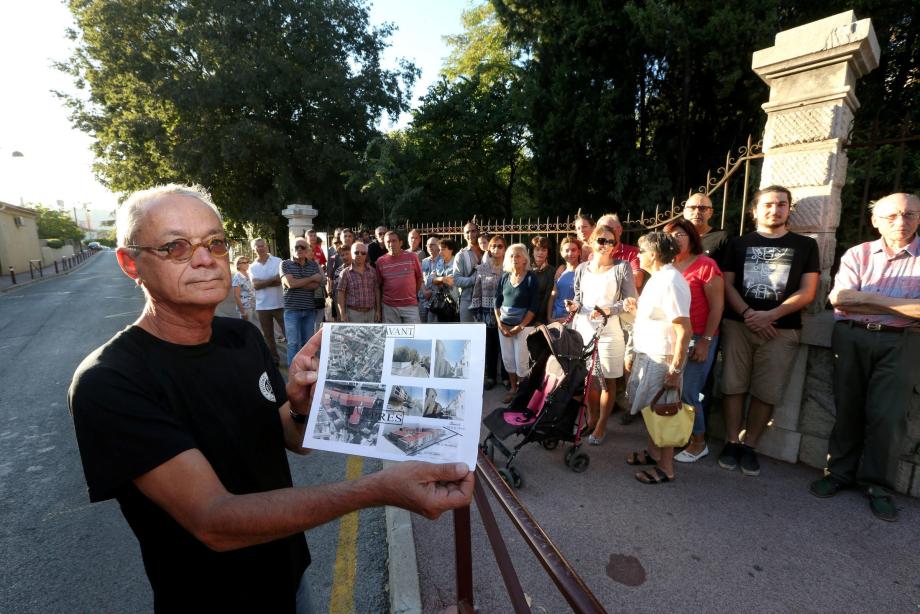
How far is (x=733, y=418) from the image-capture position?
4148 millimetres

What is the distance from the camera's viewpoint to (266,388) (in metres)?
1.57

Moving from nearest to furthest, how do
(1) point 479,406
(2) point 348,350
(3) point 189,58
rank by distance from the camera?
(1) point 479,406, (2) point 348,350, (3) point 189,58

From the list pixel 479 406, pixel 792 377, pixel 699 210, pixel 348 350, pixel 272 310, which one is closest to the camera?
pixel 479 406

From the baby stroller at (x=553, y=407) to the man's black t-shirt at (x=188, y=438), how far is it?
253cm

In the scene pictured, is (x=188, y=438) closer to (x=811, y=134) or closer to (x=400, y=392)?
(x=400, y=392)

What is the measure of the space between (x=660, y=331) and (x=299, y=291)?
510 cm

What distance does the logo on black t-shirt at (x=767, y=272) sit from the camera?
12.3 ft

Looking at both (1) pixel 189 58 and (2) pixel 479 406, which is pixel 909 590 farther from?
(1) pixel 189 58

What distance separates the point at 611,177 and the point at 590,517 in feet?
40.8

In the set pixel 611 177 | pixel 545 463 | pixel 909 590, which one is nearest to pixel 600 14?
pixel 611 177

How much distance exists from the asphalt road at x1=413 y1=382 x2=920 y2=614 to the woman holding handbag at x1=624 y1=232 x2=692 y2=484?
47 cm

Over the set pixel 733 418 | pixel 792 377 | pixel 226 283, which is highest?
pixel 226 283

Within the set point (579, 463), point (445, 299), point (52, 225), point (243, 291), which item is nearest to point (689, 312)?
point (579, 463)

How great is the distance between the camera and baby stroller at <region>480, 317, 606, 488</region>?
3900 mm
